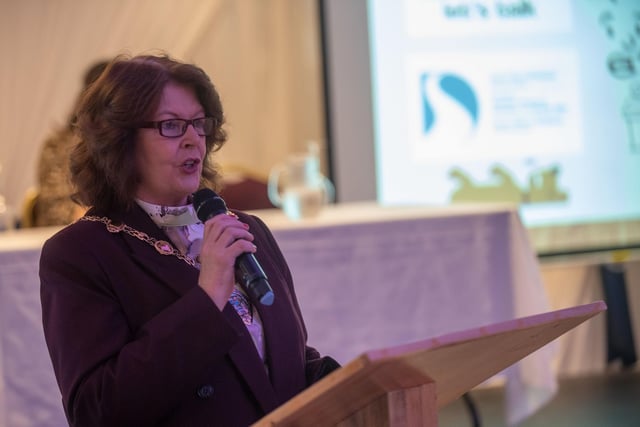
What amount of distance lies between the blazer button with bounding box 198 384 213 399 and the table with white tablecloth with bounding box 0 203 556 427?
1470 mm

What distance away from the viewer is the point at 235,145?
5547 mm

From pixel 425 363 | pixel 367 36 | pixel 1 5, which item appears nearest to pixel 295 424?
pixel 425 363

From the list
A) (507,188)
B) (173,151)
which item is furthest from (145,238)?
(507,188)

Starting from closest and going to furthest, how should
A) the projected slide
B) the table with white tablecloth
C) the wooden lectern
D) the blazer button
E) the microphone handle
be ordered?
the wooden lectern → the microphone handle → the blazer button → the table with white tablecloth → the projected slide

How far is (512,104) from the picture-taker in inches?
207

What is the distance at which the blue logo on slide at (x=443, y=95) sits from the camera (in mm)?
5141

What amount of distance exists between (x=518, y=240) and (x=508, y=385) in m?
0.51

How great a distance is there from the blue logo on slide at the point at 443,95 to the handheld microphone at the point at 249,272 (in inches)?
148

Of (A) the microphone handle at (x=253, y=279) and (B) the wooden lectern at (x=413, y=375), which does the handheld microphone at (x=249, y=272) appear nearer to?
(A) the microphone handle at (x=253, y=279)

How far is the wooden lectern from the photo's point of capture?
112cm

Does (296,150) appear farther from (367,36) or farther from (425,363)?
(425,363)

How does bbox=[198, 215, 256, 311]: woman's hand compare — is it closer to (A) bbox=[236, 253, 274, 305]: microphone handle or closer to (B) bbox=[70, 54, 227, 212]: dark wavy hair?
(A) bbox=[236, 253, 274, 305]: microphone handle

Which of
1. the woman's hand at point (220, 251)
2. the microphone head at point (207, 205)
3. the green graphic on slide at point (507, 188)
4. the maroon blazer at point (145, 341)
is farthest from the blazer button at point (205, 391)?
the green graphic on slide at point (507, 188)

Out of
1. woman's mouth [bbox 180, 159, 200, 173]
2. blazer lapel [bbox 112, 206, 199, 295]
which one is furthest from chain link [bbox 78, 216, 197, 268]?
woman's mouth [bbox 180, 159, 200, 173]
